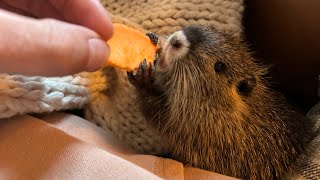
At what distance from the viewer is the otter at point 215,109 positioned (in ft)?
3.41

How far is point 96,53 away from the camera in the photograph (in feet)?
2.09

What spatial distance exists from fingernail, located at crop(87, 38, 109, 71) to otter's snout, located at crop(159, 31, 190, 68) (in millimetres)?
358

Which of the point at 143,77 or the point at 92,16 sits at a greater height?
the point at 92,16

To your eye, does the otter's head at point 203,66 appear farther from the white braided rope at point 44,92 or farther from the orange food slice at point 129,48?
the white braided rope at point 44,92

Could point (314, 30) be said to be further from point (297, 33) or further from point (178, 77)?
point (178, 77)

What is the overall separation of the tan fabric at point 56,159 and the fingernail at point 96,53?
237 millimetres

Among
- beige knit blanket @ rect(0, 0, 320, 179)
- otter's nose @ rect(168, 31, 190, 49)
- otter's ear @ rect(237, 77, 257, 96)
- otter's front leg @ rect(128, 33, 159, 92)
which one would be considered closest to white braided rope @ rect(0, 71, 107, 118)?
beige knit blanket @ rect(0, 0, 320, 179)

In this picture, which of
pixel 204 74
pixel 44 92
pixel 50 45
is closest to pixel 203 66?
pixel 204 74

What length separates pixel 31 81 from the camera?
95 cm

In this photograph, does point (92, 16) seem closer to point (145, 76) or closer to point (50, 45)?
point (50, 45)

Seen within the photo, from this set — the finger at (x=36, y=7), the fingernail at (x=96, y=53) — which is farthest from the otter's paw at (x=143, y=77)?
the fingernail at (x=96, y=53)

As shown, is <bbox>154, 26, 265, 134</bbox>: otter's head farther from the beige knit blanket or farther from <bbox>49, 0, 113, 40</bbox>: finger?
<bbox>49, 0, 113, 40</bbox>: finger

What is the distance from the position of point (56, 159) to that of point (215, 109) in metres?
0.40

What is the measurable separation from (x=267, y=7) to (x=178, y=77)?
42 cm
